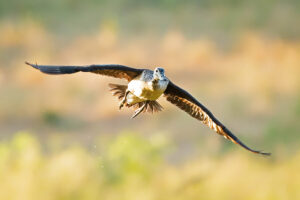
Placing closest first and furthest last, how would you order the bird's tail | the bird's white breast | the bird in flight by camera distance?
the bird in flight < the bird's white breast < the bird's tail

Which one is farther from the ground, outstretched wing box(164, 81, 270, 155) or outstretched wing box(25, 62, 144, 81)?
outstretched wing box(25, 62, 144, 81)

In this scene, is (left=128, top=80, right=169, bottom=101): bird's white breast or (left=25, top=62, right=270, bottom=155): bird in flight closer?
(left=25, top=62, right=270, bottom=155): bird in flight

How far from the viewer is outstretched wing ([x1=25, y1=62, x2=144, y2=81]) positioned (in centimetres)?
511

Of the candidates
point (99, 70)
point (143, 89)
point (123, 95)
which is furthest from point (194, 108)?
point (99, 70)

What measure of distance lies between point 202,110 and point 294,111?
23.0 feet

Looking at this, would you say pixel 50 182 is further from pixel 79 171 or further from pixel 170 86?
pixel 170 86

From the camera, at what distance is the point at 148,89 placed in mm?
5520

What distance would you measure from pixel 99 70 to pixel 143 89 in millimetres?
307

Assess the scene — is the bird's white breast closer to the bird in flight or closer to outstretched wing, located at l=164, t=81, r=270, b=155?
the bird in flight

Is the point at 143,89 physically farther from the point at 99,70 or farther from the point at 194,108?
the point at 194,108

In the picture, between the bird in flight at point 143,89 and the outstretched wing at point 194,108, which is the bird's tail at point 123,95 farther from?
the outstretched wing at point 194,108

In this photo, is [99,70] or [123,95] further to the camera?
[123,95]

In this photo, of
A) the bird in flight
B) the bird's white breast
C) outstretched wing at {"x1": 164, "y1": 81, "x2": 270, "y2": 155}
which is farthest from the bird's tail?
the bird's white breast

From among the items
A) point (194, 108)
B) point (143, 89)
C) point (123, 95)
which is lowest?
point (194, 108)
